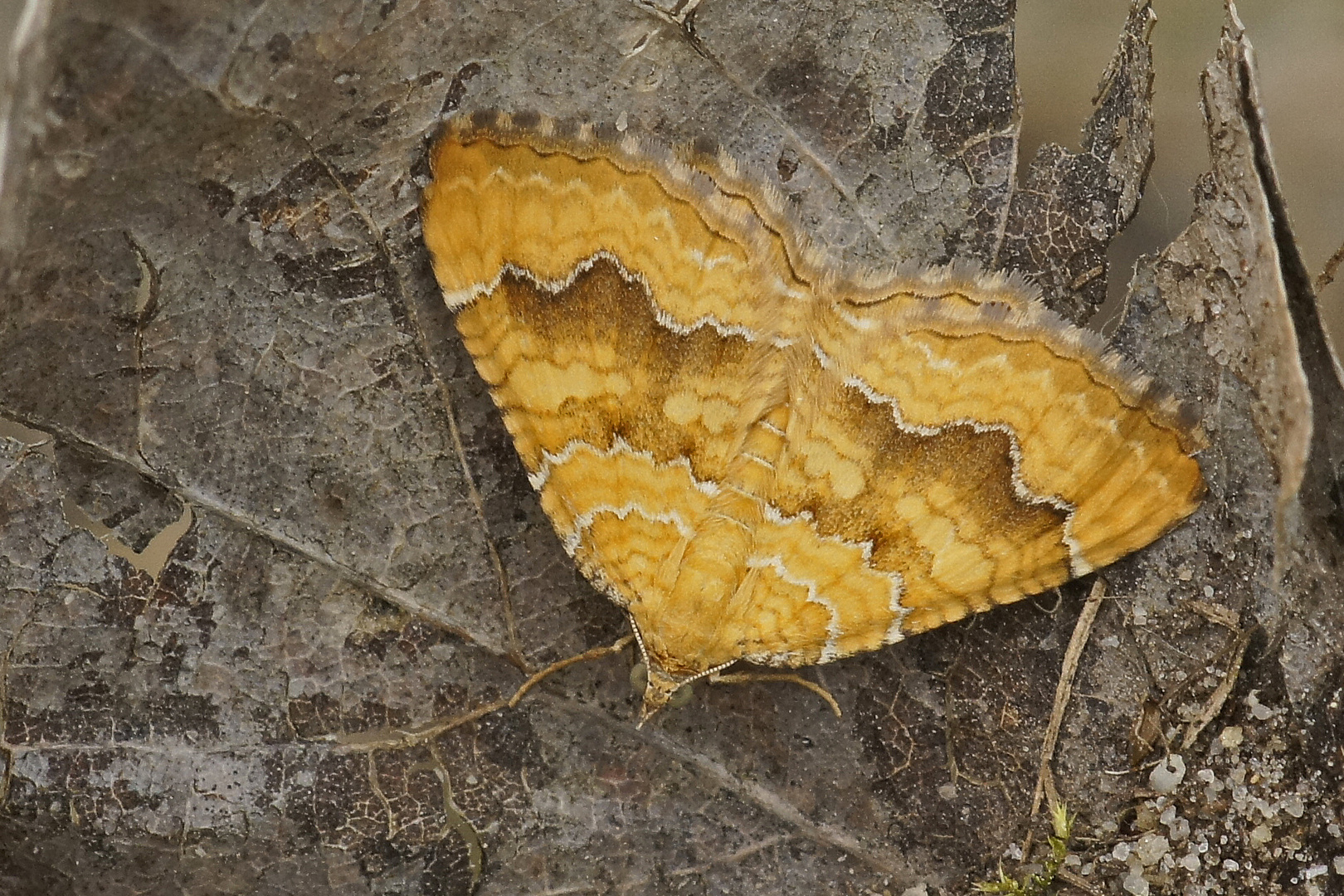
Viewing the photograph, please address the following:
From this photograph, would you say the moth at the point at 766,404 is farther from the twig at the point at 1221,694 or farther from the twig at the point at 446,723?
the twig at the point at 1221,694

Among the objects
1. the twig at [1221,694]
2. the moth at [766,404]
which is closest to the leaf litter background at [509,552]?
the twig at [1221,694]

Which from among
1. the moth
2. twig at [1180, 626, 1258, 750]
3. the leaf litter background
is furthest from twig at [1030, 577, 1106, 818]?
twig at [1180, 626, 1258, 750]

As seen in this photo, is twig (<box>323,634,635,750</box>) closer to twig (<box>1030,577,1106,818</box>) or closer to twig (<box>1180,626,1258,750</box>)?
A: twig (<box>1030,577,1106,818</box>)

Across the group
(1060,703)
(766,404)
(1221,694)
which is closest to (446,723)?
(766,404)

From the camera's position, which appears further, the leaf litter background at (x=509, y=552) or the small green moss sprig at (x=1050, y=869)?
the small green moss sprig at (x=1050, y=869)

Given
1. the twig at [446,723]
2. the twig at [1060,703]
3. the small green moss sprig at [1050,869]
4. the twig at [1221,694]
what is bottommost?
the twig at [446,723]
